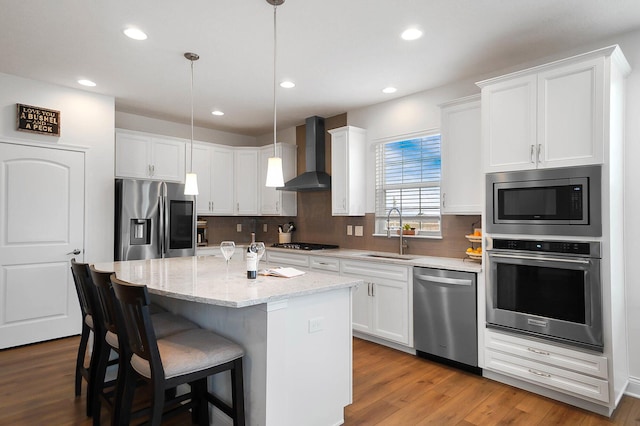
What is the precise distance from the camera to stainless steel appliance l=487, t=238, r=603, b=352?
255 centimetres

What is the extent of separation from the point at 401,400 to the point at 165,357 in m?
1.74

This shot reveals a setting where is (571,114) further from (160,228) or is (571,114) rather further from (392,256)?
(160,228)

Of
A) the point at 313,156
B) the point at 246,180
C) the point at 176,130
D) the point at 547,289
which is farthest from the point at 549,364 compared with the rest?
the point at 176,130

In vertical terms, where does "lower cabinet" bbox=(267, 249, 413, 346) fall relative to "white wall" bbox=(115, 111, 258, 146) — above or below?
below

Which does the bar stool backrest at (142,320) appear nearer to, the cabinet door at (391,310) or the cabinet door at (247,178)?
the cabinet door at (391,310)

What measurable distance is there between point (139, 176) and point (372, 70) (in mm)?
3168

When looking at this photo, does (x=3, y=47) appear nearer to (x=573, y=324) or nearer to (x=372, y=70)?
(x=372, y=70)

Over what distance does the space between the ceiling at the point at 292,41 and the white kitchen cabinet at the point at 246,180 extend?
1555 mm

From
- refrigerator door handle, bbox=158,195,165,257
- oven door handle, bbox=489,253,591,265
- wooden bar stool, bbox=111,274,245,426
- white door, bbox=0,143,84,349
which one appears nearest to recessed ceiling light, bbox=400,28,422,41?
oven door handle, bbox=489,253,591,265

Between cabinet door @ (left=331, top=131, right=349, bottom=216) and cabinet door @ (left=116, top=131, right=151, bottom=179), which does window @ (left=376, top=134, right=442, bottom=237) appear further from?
cabinet door @ (left=116, top=131, right=151, bottom=179)

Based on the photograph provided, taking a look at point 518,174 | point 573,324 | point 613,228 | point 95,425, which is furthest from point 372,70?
point 95,425

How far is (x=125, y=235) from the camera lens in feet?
14.3

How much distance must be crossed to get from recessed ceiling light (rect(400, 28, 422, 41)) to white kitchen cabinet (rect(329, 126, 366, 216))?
1690mm

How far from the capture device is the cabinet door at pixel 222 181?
559cm
